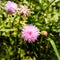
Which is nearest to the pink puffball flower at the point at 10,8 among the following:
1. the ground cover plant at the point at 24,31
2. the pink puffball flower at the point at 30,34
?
the ground cover plant at the point at 24,31

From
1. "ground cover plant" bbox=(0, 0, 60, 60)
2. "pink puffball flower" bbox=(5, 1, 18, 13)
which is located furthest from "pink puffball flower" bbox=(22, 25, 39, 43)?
"pink puffball flower" bbox=(5, 1, 18, 13)

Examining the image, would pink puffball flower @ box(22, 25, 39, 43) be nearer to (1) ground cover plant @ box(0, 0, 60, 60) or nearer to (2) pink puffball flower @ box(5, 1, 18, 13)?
(1) ground cover plant @ box(0, 0, 60, 60)

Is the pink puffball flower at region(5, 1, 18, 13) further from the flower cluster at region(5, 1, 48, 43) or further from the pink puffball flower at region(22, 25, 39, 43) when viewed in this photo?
the pink puffball flower at region(22, 25, 39, 43)

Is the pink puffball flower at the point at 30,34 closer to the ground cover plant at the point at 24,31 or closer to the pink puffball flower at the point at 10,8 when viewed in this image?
the ground cover plant at the point at 24,31

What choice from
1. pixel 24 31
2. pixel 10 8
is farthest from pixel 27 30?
pixel 10 8

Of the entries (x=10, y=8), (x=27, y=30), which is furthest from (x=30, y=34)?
(x=10, y=8)

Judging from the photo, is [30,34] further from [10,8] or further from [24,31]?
[10,8]

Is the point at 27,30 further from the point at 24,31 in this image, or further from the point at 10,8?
the point at 10,8

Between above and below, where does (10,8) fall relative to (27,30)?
above

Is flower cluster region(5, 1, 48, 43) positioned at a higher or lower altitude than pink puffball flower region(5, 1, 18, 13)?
lower
